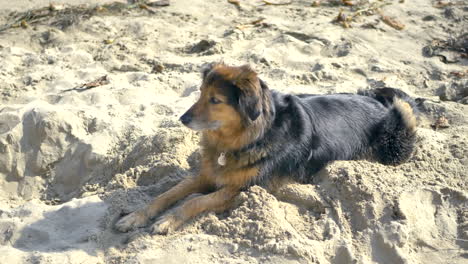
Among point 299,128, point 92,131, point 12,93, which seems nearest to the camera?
point 299,128

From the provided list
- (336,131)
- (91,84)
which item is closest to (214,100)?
(336,131)

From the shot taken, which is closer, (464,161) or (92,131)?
(464,161)

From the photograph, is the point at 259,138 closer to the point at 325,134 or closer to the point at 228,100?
the point at 228,100

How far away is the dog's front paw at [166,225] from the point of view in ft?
14.5

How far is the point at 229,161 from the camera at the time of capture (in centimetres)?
475

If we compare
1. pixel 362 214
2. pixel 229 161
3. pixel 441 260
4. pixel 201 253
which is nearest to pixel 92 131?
pixel 229 161

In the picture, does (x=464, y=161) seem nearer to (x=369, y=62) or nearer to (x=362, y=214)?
(x=362, y=214)

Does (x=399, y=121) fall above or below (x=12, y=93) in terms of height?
above

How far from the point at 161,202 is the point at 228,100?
109 cm

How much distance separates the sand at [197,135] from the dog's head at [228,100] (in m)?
0.67

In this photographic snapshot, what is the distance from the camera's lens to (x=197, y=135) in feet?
19.0

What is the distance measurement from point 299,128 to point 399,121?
1.27 meters

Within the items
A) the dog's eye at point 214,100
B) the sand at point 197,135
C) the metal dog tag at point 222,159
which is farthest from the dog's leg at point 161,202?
the dog's eye at point 214,100

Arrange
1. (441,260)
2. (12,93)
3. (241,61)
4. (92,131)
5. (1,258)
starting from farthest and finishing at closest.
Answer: (241,61)
(12,93)
(92,131)
(441,260)
(1,258)
